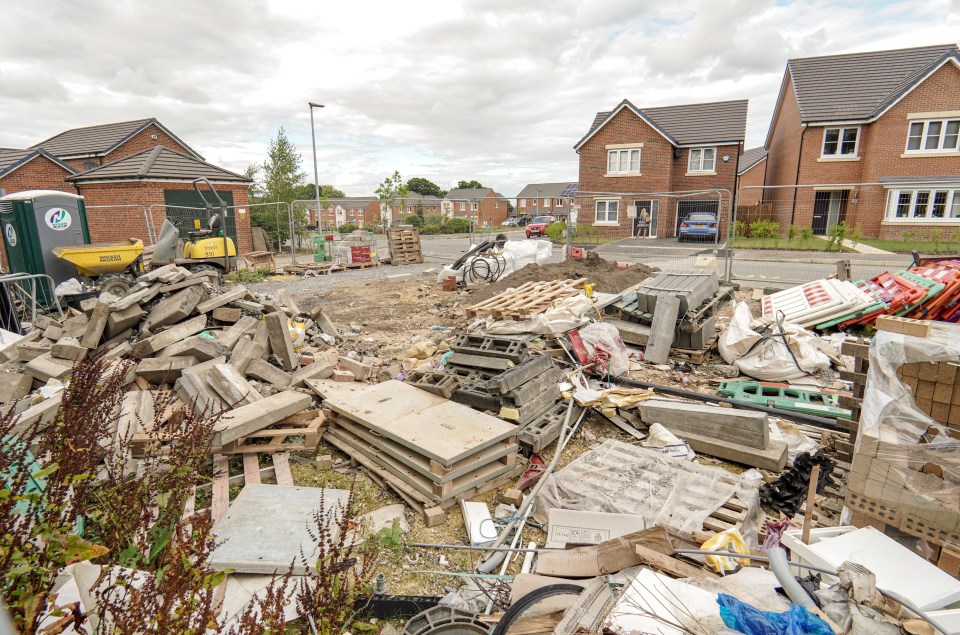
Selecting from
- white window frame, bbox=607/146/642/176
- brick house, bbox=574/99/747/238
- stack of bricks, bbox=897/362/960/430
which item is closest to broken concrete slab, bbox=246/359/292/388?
stack of bricks, bbox=897/362/960/430

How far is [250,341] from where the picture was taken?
20.2 ft

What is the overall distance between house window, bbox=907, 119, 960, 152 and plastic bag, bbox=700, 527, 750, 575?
2782cm

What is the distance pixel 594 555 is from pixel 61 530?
2477mm

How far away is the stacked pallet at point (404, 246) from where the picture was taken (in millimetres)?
19172

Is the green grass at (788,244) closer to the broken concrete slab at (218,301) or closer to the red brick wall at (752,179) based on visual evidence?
the broken concrete slab at (218,301)

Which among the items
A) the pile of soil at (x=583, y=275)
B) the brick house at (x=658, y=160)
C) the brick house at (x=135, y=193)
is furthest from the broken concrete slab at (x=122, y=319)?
the brick house at (x=658, y=160)

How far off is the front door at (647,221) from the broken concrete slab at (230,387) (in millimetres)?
24341

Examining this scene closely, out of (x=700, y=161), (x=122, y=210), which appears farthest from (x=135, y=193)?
(x=700, y=161)

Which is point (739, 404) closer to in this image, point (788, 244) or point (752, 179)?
point (788, 244)

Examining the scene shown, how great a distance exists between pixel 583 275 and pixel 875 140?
2062 cm

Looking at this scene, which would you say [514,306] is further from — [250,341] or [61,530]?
[61,530]

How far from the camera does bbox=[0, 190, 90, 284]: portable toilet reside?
33.3ft

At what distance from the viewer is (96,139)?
24656mm

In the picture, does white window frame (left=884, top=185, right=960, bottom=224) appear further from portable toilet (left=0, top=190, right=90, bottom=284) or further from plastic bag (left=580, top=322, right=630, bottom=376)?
portable toilet (left=0, top=190, right=90, bottom=284)
